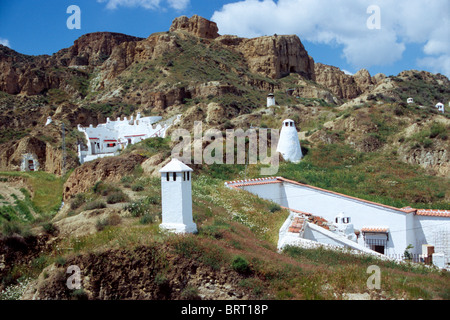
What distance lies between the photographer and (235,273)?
9023 millimetres

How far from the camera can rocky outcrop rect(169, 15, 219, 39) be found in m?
73.2

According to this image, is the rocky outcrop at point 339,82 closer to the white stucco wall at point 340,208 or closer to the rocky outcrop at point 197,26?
the rocky outcrop at point 197,26

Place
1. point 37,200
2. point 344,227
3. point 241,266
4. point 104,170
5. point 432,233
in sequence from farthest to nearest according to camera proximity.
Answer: point 37,200 → point 104,170 → point 432,233 → point 344,227 → point 241,266

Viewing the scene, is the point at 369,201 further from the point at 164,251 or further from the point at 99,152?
the point at 99,152

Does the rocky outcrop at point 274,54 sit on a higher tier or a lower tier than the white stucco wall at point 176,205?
higher

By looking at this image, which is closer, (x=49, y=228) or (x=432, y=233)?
(x=49, y=228)

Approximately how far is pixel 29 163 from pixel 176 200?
32.9m

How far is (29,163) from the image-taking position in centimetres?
3803

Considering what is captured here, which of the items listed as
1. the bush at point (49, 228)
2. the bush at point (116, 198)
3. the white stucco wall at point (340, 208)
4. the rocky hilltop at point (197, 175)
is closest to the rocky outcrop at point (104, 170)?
the rocky hilltop at point (197, 175)

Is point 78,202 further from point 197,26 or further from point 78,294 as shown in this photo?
point 197,26

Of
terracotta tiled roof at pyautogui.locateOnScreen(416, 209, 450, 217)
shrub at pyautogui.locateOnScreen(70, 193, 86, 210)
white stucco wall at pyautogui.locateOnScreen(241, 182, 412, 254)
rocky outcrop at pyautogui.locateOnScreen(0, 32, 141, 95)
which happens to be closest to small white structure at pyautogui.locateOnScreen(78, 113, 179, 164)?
white stucco wall at pyautogui.locateOnScreen(241, 182, 412, 254)

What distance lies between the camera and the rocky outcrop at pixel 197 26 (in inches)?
2884

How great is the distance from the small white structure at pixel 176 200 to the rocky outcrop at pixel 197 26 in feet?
219

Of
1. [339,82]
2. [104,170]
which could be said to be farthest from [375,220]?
[339,82]
